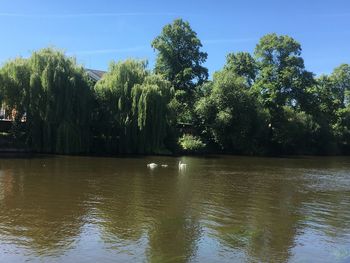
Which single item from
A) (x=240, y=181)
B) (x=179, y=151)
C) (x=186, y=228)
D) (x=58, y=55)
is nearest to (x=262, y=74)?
(x=179, y=151)

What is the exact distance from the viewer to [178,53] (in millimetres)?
63531

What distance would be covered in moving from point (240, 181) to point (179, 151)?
2376cm

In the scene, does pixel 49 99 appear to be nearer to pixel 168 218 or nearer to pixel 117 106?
pixel 117 106

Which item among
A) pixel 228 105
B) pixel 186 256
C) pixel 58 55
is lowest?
pixel 186 256

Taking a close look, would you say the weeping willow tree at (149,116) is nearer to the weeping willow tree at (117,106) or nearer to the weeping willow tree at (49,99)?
the weeping willow tree at (117,106)

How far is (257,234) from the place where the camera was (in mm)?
13039

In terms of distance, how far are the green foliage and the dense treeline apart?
125 mm

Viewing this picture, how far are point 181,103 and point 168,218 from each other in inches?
1787

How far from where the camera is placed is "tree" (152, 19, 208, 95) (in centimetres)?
6294

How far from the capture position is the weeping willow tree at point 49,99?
4169 centimetres

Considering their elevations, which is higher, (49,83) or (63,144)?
(49,83)

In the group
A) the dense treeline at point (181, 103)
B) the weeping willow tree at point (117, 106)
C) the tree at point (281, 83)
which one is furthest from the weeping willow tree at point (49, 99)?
the tree at point (281, 83)

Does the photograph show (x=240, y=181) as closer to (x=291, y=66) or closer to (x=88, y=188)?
(x=88, y=188)

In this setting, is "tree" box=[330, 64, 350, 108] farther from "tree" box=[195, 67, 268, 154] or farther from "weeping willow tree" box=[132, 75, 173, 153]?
"weeping willow tree" box=[132, 75, 173, 153]
